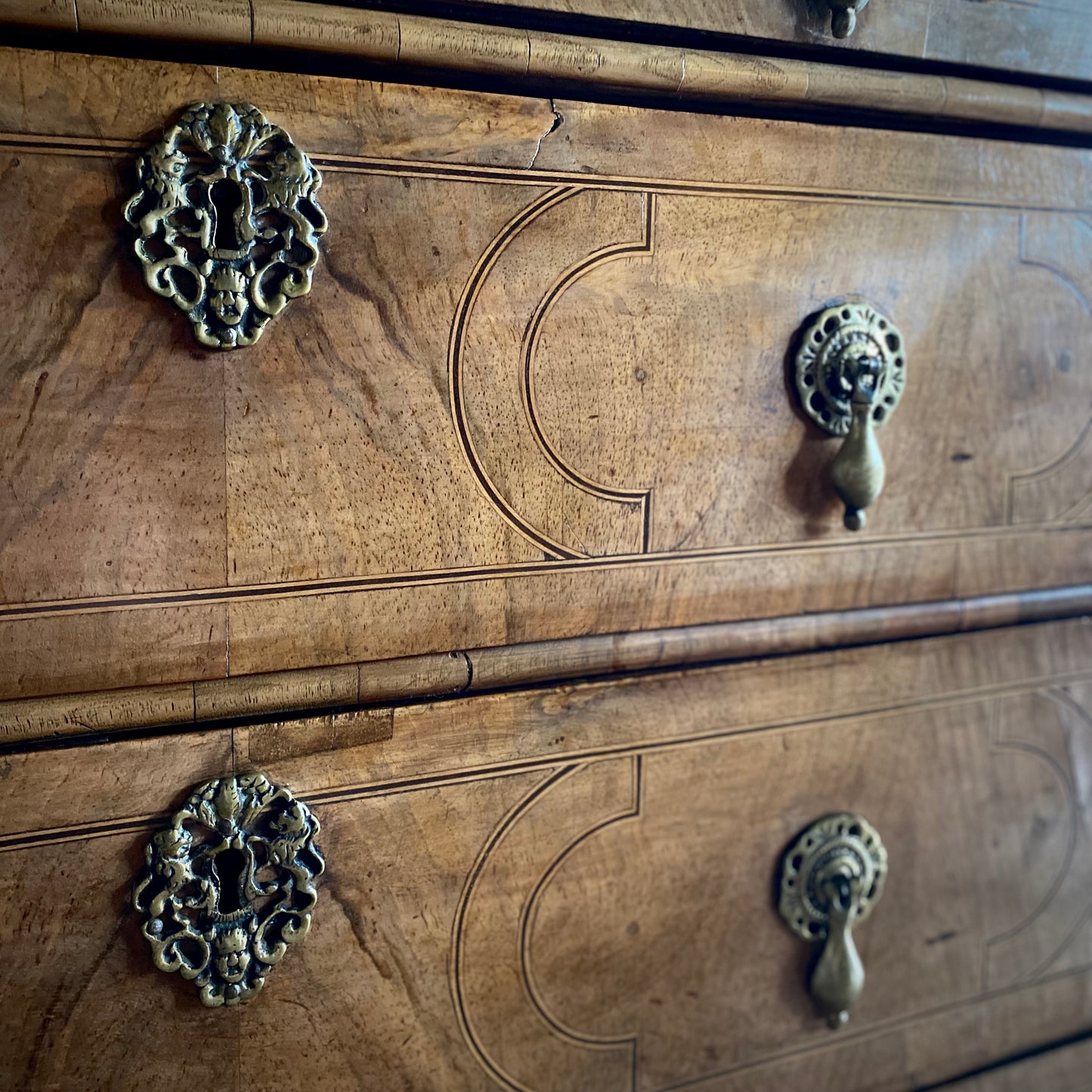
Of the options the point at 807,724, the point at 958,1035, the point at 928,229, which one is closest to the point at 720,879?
the point at 807,724

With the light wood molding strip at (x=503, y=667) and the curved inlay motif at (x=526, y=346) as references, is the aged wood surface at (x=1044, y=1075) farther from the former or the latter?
the curved inlay motif at (x=526, y=346)

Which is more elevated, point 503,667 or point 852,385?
point 852,385

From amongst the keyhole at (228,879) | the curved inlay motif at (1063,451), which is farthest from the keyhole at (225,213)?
the curved inlay motif at (1063,451)

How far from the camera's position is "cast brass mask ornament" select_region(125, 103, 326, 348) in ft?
1.19

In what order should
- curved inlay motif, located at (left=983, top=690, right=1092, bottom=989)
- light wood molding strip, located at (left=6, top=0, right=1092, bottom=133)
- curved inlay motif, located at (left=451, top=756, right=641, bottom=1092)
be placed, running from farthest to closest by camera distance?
curved inlay motif, located at (left=983, top=690, right=1092, bottom=989)
curved inlay motif, located at (left=451, top=756, right=641, bottom=1092)
light wood molding strip, located at (left=6, top=0, right=1092, bottom=133)

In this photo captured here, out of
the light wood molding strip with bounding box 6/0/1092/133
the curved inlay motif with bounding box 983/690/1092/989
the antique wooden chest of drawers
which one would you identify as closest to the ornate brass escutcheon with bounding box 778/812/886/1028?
the antique wooden chest of drawers

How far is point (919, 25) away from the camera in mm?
463

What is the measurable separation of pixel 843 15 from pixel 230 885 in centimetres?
44

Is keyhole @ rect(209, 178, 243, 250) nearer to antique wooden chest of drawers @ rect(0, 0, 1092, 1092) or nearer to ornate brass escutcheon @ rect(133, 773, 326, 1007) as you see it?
antique wooden chest of drawers @ rect(0, 0, 1092, 1092)

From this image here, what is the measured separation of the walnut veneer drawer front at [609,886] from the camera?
15.6 inches

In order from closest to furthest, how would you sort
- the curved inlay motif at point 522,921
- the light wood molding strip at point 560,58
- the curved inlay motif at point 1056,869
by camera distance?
the light wood molding strip at point 560,58
the curved inlay motif at point 522,921
the curved inlay motif at point 1056,869

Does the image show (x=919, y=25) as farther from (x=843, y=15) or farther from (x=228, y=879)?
(x=228, y=879)

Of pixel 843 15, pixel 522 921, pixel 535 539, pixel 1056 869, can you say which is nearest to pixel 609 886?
pixel 522 921

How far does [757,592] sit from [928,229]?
193mm
